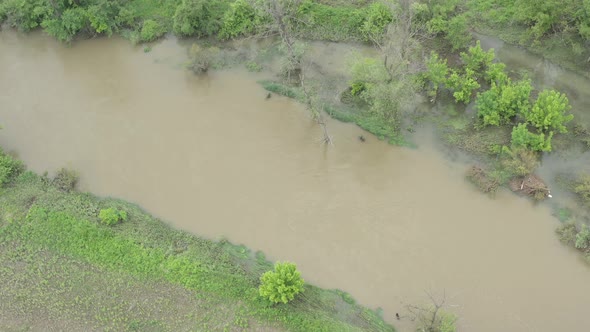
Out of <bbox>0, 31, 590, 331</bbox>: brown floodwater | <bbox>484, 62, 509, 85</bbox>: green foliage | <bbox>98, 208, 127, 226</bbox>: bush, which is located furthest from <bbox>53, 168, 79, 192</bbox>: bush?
<bbox>484, 62, 509, 85</bbox>: green foliage

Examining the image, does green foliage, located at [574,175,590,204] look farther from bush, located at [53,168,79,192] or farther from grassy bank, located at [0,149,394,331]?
bush, located at [53,168,79,192]

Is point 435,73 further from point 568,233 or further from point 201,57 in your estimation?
point 201,57

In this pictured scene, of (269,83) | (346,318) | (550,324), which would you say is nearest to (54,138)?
(269,83)

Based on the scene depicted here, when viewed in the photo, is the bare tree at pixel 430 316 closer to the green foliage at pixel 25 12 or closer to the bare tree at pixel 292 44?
the bare tree at pixel 292 44

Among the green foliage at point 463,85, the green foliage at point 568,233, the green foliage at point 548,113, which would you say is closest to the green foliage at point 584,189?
the green foliage at point 568,233

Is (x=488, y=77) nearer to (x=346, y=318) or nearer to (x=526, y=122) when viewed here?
(x=526, y=122)

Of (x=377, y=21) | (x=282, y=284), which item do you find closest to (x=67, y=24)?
(x=377, y=21)
